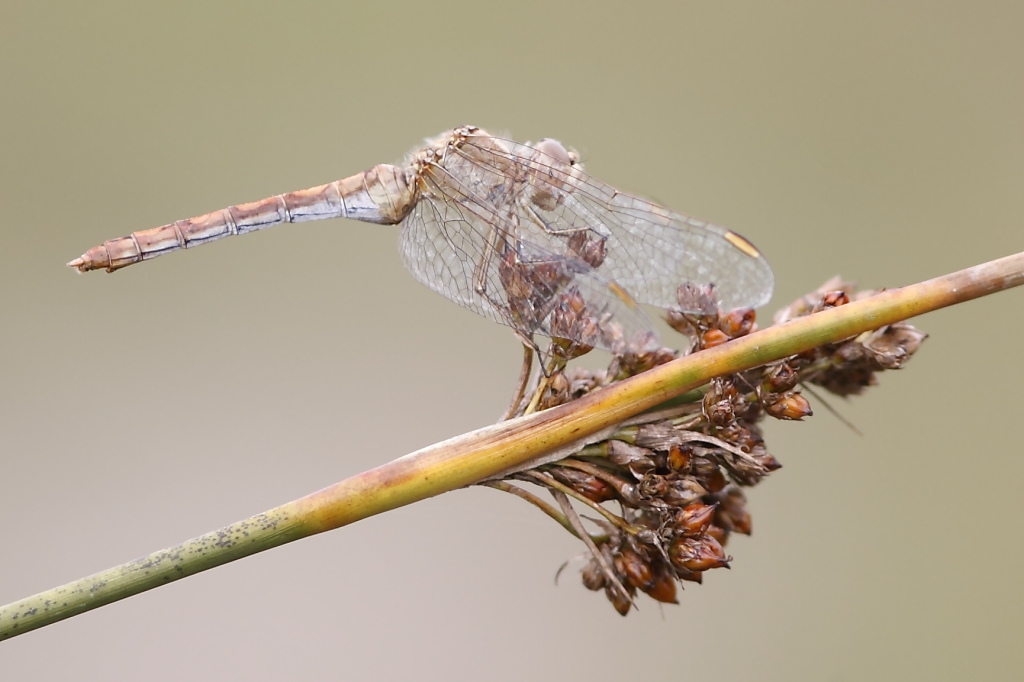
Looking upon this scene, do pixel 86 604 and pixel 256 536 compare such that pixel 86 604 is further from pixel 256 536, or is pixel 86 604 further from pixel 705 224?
pixel 705 224

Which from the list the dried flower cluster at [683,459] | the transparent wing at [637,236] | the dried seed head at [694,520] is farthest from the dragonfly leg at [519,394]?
the transparent wing at [637,236]

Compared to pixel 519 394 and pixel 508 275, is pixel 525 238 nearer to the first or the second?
pixel 508 275

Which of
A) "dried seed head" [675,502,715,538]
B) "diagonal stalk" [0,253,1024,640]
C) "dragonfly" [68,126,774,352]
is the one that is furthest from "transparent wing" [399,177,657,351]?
"dried seed head" [675,502,715,538]

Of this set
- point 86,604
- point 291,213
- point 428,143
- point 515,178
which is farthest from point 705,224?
point 86,604

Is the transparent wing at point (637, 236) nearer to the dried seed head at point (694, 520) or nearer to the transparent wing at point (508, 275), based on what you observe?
the transparent wing at point (508, 275)

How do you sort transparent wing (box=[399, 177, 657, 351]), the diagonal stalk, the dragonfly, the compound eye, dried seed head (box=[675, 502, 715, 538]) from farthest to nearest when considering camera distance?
the compound eye
the dragonfly
transparent wing (box=[399, 177, 657, 351])
dried seed head (box=[675, 502, 715, 538])
the diagonal stalk

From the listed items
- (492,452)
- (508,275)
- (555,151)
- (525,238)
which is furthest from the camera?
(555,151)

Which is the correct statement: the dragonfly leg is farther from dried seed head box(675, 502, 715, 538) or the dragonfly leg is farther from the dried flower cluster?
dried seed head box(675, 502, 715, 538)

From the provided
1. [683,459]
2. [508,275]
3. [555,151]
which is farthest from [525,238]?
[683,459]

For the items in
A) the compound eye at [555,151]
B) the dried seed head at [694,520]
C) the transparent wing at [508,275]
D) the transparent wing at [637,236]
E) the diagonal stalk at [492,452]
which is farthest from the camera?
the compound eye at [555,151]
